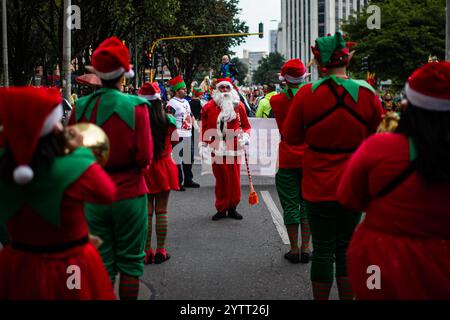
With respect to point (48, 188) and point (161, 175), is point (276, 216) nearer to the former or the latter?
point (161, 175)

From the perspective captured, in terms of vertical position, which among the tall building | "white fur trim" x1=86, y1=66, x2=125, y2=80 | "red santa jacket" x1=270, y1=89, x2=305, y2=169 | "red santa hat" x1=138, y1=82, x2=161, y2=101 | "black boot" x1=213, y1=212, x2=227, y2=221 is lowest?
"black boot" x1=213, y1=212, x2=227, y2=221

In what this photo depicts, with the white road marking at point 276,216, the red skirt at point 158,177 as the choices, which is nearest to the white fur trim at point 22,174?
the red skirt at point 158,177

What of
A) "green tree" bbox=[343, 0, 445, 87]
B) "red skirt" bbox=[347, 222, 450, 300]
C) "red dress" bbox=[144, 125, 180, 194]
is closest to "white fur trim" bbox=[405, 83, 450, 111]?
"red skirt" bbox=[347, 222, 450, 300]

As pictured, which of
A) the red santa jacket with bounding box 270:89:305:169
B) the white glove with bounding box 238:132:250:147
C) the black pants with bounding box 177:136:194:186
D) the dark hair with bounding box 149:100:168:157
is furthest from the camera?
the black pants with bounding box 177:136:194:186

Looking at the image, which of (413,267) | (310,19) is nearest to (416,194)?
(413,267)

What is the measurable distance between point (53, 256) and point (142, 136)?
1500 mm

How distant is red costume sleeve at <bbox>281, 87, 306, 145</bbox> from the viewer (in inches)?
180

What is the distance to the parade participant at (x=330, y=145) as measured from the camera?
4.39 meters

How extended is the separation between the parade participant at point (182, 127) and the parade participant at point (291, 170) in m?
4.54

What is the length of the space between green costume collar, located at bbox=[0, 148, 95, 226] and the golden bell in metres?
0.23

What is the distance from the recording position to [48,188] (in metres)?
2.88

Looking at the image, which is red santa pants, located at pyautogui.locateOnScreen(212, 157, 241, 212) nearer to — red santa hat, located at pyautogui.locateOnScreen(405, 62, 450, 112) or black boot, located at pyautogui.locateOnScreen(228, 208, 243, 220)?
black boot, located at pyautogui.locateOnScreen(228, 208, 243, 220)

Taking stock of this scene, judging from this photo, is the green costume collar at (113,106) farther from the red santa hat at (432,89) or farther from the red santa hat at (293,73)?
the red santa hat at (293,73)
